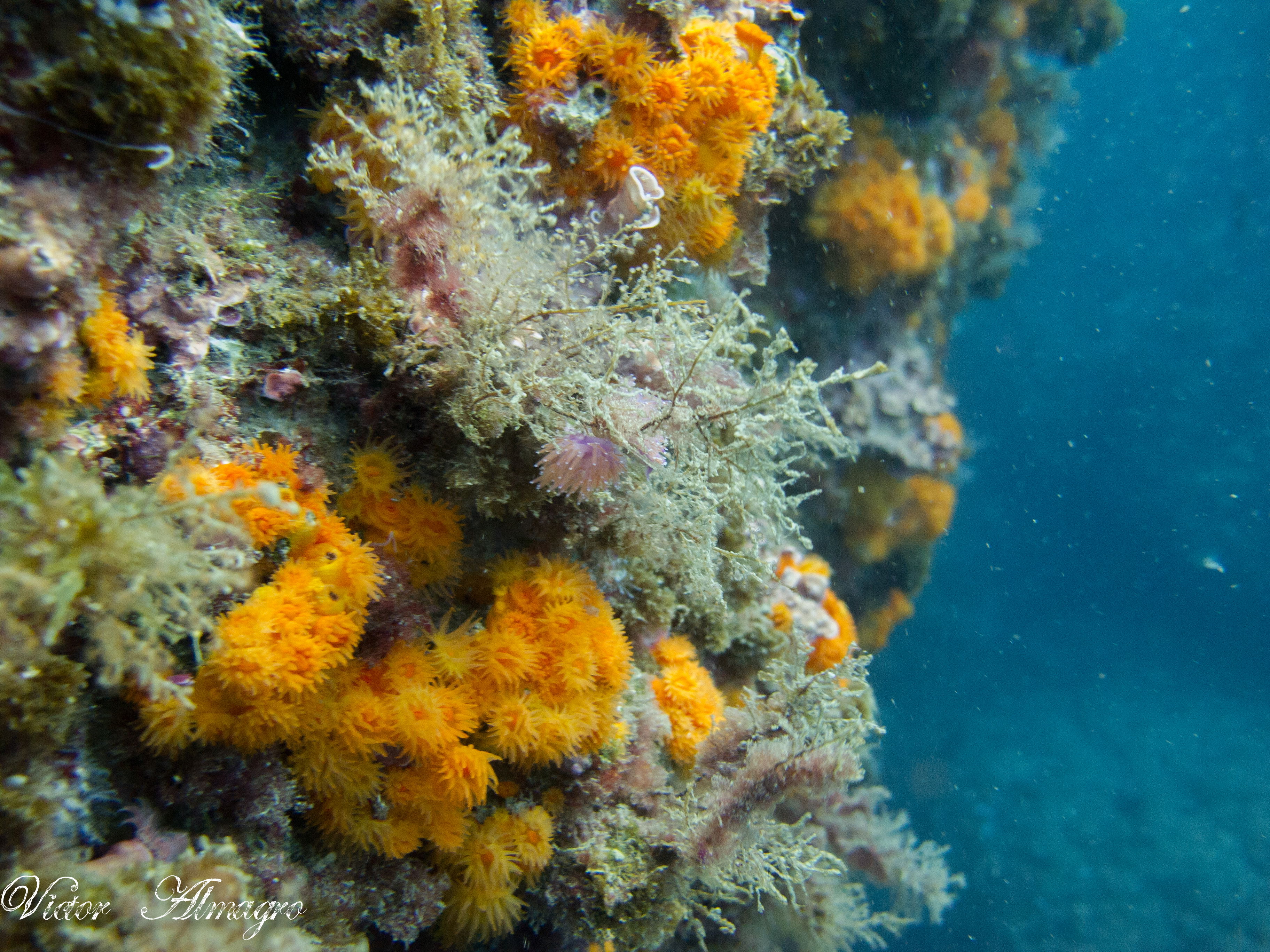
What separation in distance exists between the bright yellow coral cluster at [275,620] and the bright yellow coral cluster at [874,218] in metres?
5.63

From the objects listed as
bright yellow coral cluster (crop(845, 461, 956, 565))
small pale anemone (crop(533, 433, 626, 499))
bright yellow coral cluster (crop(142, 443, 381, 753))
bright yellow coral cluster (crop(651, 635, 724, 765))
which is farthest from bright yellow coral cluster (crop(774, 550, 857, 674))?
bright yellow coral cluster (crop(142, 443, 381, 753))

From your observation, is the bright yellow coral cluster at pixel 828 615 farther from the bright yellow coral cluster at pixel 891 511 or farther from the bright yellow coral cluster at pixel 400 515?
the bright yellow coral cluster at pixel 400 515

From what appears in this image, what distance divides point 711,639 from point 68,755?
3.30m

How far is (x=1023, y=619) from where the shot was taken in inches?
1391

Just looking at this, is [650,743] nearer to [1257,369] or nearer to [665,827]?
[665,827]

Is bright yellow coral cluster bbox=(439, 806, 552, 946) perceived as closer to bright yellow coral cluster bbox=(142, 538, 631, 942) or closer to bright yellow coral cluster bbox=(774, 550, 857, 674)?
bright yellow coral cluster bbox=(142, 538, 631, 942)

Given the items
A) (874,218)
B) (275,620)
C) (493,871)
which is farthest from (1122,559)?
(275,620)

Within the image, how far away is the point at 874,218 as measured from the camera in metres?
6.25

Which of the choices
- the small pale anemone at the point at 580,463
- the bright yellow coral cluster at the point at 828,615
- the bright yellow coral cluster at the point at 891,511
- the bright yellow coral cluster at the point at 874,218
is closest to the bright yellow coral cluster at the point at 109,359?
the small pale anemone at the point at 580,463

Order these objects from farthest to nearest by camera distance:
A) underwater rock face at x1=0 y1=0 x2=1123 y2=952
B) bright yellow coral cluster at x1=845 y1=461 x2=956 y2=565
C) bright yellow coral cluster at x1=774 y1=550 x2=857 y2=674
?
bright yellow coral cluster at x1=845 y1=461 x2=956 y2=565, bright yellow coral cluster at x1=774 y1=550 x2=857 y2=674, underwater rock face at x1=0 y1=0 x2=1123 y2=952

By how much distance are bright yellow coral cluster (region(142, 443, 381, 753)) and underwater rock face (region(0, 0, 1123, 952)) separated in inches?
0.5

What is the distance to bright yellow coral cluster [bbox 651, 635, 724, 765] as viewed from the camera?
350 centimetres

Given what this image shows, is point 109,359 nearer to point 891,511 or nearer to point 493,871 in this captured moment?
point 493,871

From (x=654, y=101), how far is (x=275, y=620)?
3089 mm
